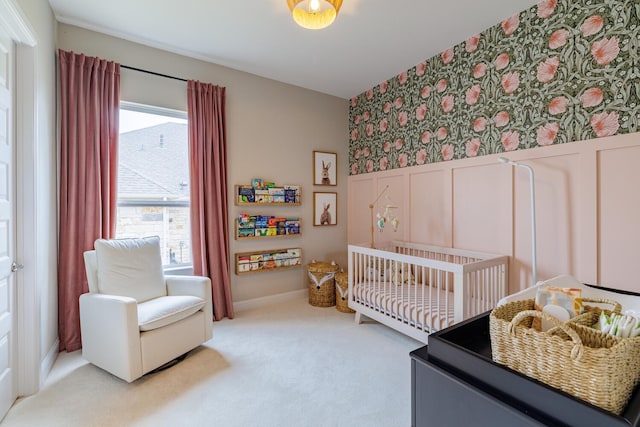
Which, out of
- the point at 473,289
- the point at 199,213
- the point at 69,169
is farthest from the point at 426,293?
the point at 69,169

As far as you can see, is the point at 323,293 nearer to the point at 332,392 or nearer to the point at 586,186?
the point at 332,392

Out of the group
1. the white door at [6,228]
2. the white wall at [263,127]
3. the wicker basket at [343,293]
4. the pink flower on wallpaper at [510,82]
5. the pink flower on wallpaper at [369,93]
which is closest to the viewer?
the white door at [6,228]

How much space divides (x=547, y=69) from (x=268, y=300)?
329cm

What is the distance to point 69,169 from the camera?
231 cm

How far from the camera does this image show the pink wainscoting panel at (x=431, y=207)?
A: 284cm

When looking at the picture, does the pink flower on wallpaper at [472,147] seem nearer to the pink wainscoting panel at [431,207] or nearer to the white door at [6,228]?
the pink wainscoting panel at [431,207]

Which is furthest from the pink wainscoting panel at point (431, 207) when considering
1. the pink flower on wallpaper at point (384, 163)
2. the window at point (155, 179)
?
the window at point (155, 179)

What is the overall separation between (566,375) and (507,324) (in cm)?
14

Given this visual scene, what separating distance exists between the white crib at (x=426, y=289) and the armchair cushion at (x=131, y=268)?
1.76 m

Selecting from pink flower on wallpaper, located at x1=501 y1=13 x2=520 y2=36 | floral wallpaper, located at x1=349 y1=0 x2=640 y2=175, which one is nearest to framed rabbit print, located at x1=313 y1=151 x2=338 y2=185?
floral wallpaper, located at x1=349 y1=0 x2=640 y2=175

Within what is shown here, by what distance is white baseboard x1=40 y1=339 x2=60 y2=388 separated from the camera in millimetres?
1902

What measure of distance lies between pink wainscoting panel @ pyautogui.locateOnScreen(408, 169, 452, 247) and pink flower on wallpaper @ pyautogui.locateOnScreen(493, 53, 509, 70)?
0.91m

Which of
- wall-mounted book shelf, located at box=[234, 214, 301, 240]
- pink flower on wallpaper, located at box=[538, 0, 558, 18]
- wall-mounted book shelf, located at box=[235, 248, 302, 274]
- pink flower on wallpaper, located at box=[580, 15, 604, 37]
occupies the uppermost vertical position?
pink flower on wallpaper, located at box=[538, 0, 558, 18]

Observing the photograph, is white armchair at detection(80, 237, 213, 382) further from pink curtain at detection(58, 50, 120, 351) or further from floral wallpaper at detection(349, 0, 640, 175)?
floral wallpaper at detection(349, 0, 640, 175)
